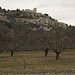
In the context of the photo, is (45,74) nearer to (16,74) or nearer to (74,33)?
(16,74)

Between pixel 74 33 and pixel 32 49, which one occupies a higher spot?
pixel 74 33

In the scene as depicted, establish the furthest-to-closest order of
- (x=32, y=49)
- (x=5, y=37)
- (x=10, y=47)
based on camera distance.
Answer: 1. (x=5, y=37)
2. (x=32, y=49)
3. (x=10, y=47)

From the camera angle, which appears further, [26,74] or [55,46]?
[55,46]

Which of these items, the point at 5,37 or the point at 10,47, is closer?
the point at 10,47

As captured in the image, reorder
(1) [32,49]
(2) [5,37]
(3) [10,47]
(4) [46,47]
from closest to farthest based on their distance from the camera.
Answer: (4) [46,47], (3) [10,47], (1) [32,49], (2) [5,37]

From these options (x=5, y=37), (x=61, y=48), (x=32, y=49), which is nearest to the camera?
(x=61, y=48)

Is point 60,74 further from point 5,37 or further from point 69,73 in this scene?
point 5,37

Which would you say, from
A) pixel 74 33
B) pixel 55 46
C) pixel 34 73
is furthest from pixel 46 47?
pixel 74 33

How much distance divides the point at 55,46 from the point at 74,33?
7136cm

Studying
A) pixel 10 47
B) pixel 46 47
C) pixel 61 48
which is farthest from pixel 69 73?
pixel 10 47

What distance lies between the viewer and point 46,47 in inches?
1813

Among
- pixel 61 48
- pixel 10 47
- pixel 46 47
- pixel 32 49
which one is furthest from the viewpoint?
pixel 32 49

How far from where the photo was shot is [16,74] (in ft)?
59.3

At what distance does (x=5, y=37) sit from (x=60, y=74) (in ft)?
266
